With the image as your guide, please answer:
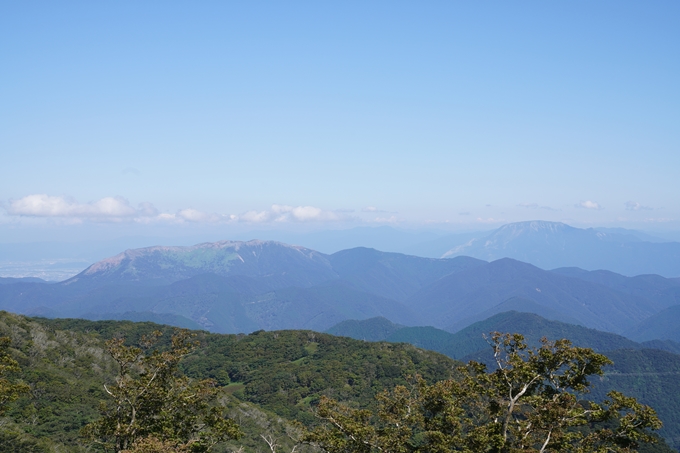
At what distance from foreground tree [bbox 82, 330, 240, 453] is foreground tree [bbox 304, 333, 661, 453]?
4.88 metres

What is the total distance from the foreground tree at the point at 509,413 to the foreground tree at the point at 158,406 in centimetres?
488

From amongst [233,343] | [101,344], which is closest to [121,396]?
[101,344]

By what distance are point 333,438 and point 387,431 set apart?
257 cm

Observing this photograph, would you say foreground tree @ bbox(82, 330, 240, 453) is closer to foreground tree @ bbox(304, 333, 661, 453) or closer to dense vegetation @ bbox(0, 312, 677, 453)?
dense vegetation @ bbox(0, 312, 677, 453)

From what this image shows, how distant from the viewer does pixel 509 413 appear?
58.3 feet

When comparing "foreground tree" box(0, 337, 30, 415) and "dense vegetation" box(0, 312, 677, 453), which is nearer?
"foreground tree" box(0, 337, 30, 415)

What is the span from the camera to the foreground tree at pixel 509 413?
679 inches

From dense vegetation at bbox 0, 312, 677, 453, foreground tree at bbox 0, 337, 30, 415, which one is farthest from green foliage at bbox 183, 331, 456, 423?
foreground tree at bbox 0, 337, 30, 415

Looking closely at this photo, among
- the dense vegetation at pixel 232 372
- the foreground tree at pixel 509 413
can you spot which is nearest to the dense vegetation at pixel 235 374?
the dense vegetation at pixel 232 372

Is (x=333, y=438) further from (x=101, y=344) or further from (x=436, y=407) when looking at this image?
(x=101, y=344)

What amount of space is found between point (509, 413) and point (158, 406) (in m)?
15.1

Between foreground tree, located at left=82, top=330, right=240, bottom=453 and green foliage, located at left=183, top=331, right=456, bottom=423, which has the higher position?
foreground tree, located at left=82, top=330, right=240, bottom=453

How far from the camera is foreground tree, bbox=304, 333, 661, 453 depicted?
17234 millimetres

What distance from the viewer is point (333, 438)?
19609 millimetres
